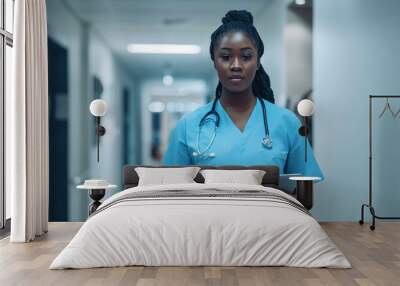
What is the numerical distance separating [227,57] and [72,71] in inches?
69.5

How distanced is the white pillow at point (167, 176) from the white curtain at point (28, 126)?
975 mm

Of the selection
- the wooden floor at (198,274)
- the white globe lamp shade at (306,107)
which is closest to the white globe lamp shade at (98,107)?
the wooden floor at (198,274)

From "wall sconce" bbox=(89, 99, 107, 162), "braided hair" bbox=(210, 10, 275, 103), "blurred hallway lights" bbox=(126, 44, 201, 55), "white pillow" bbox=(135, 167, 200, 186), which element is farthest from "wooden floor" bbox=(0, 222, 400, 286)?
"blurred hallway lights" bbox=(126, 44, 201, 55)

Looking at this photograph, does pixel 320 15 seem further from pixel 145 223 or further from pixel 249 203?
pixel 145 223

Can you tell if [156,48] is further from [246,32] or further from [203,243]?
[203,243]

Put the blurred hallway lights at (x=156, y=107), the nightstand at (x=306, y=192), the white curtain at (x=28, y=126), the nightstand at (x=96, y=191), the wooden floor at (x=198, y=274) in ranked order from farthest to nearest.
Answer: the blurred hallway lights at (x=156, y=107) → the nightstand at (x=306, y=192) → the nightstand at (x=96, y=191) → the white curtain at (x=28, y=126) → the wooden floor at (x=198, y=274)

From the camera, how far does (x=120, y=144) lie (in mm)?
6621

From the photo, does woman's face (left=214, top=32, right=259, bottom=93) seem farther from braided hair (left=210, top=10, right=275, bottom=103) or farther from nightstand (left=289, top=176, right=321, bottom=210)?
nightstand (left=289, top=176, right=321, bottom=210)

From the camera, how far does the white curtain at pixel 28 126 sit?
516cm

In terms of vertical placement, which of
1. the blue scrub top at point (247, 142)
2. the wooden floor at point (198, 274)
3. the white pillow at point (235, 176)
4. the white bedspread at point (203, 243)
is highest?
the blue scrub top at point (247, 142)

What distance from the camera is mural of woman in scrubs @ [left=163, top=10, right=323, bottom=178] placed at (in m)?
6.30

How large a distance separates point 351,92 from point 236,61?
135 centimetres

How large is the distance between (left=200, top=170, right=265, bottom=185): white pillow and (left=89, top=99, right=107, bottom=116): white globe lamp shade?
4.53 ft

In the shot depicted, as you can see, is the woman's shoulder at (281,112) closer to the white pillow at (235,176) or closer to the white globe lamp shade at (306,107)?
the white globe lamp shade at (306,107)
